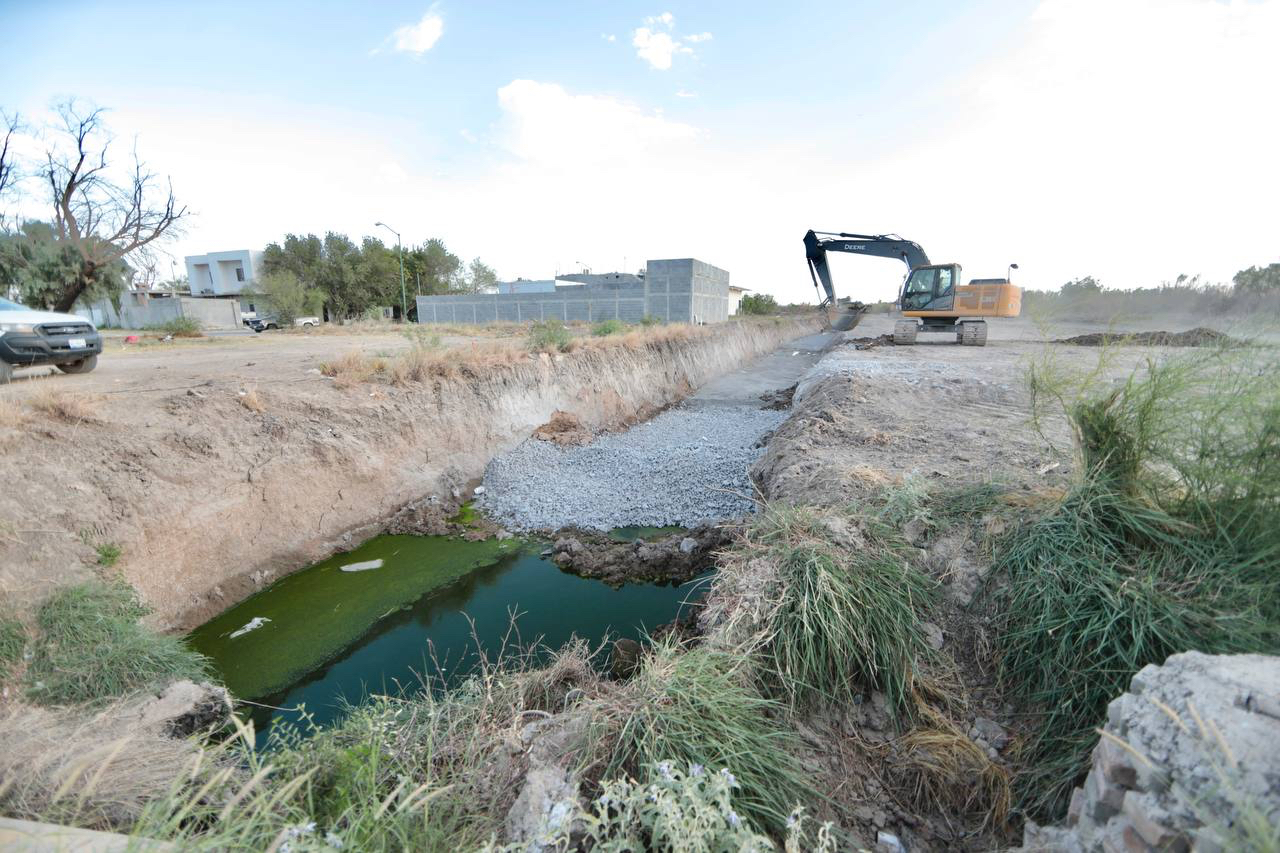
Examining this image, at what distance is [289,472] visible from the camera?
6.52 metres

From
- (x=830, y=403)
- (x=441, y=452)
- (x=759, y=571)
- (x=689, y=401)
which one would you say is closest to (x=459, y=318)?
(x=689, y=401)

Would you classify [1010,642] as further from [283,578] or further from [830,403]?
[283,578]

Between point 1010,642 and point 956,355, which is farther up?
point 956,355

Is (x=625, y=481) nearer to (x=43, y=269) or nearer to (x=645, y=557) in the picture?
(x=645, y=557)

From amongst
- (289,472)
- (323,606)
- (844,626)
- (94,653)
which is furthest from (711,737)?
(289,472)

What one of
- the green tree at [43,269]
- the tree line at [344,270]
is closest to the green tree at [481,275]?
the tree line at [344,270]

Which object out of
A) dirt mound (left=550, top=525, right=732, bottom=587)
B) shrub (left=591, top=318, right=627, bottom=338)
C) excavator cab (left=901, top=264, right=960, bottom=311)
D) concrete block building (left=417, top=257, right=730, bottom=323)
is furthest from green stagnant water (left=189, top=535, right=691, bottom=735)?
concrete block building (left=417, top=257, right=730, bottom=323)

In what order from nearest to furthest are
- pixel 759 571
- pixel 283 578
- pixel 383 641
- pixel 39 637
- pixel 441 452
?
1. pixel 759 571
2. pixel 39 637
3. pixel 383 641
4. pixel 283 578
5. pixel 441 452

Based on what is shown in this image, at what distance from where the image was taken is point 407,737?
2484 mm

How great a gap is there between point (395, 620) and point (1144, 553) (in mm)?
5890

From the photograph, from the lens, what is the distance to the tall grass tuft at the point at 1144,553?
2.21 meters

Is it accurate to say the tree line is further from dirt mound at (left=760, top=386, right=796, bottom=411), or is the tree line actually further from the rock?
the rock

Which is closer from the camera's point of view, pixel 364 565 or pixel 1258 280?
pixel 364 565

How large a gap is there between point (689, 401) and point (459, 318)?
2528 centimetres
